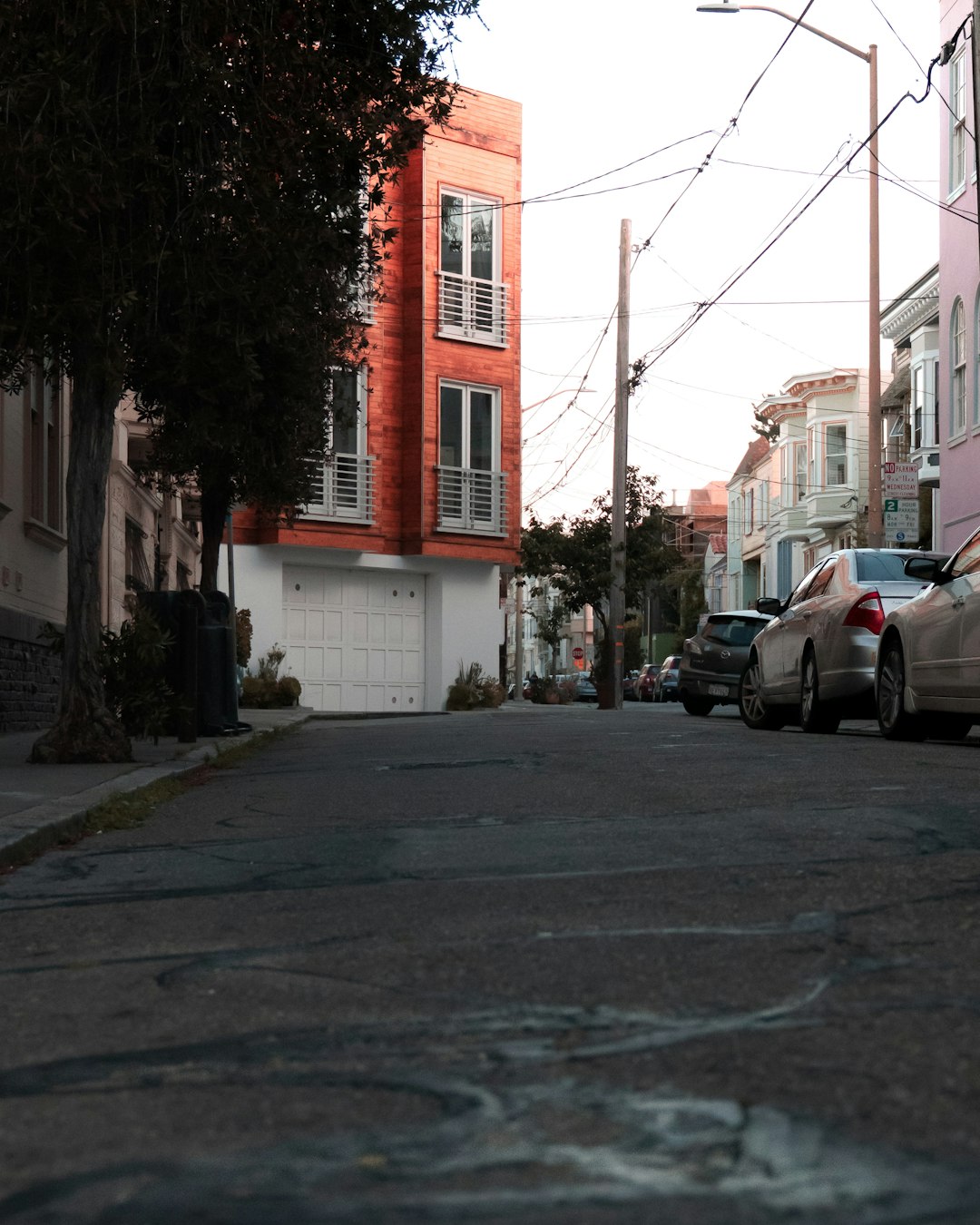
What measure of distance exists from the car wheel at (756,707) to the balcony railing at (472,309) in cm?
1827

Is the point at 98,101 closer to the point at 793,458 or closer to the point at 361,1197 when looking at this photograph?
the point at 361,1197

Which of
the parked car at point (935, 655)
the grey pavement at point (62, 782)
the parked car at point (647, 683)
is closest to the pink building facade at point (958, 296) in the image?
the parked car at point (935, 655)

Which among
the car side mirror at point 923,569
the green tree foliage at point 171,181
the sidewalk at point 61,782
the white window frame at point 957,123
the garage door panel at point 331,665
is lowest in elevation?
the sidewalk at point 61,782

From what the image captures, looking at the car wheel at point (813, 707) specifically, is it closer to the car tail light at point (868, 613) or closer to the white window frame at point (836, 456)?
the car tail light at point (868, 613)

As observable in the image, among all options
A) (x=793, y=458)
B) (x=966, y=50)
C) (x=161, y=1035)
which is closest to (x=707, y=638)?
(x=966, y=50)

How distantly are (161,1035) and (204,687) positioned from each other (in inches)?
497

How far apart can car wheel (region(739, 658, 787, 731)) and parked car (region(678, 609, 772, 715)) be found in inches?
238

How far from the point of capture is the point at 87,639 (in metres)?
11.8

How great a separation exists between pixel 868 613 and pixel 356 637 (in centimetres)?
2127

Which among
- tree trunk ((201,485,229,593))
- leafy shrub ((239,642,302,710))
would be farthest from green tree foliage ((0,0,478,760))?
leafy shrub ((239,642,302,710))

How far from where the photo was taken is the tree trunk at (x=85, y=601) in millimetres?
11672

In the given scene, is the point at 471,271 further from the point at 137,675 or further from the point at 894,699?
the point at 894,699

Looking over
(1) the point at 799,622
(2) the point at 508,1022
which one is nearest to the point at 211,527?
(1) the point at 799,622

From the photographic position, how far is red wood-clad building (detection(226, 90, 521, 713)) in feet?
111
